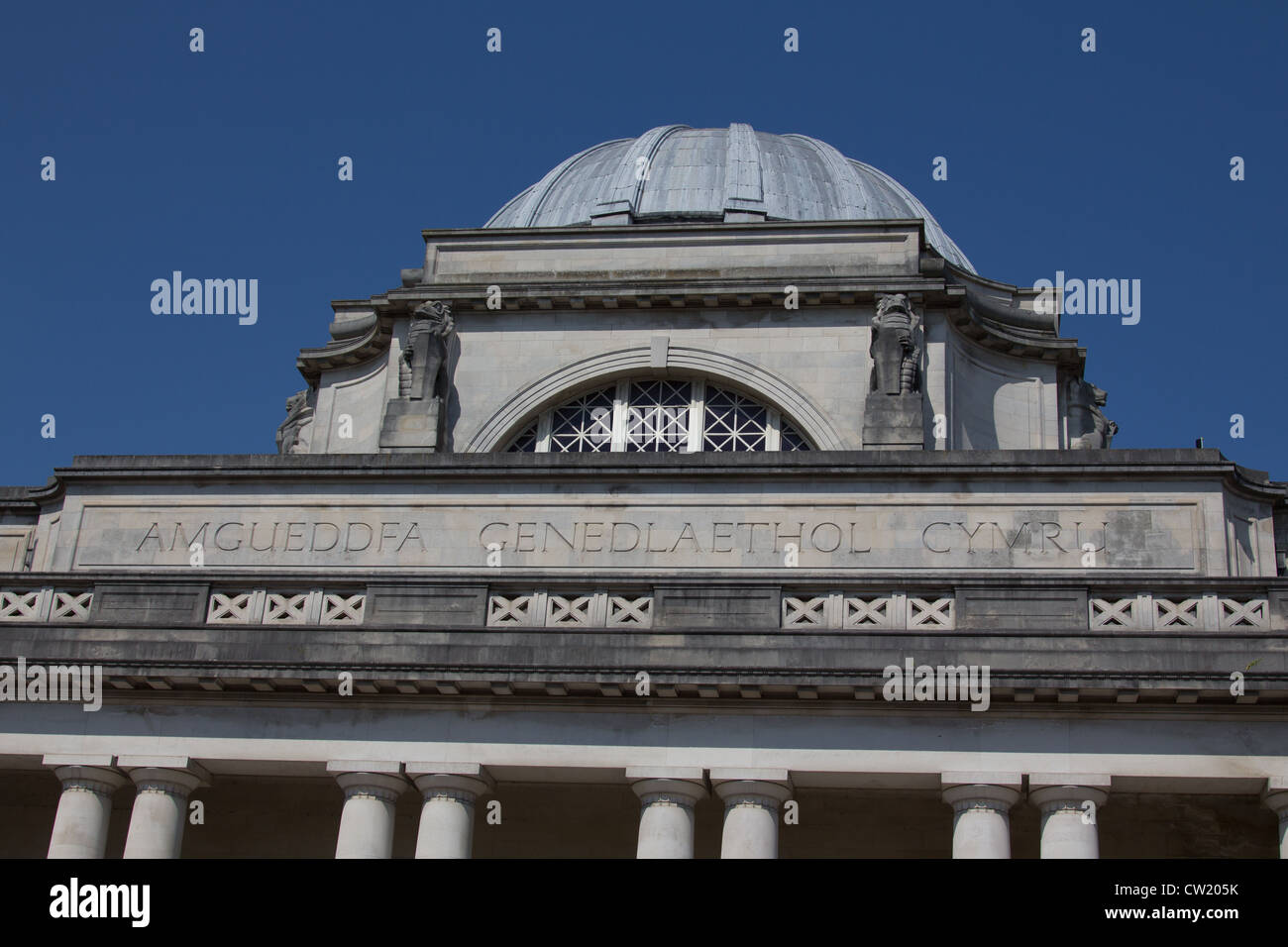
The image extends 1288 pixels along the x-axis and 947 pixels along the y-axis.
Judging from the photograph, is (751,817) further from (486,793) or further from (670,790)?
(486,793)

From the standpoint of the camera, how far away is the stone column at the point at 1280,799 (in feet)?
75.6

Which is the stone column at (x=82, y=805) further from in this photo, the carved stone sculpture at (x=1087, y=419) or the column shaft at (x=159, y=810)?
the carved stone sculpture at (x=1087, y=419)

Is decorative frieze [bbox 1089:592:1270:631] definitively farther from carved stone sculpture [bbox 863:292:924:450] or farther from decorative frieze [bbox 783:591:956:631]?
carved stone sculpture [bbox 863:292:924:450]

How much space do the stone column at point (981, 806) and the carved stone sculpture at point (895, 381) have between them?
11.2 m

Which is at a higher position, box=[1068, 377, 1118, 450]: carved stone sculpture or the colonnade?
box=[1068, 377, 1118, 450]: carved stone sculpture

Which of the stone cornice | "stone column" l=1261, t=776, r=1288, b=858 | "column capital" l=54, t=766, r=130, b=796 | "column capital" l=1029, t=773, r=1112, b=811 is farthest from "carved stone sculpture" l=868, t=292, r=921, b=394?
"column capital" l=54, t=766, r=130, b=796

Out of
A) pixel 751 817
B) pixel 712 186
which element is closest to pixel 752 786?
pixel 751 817

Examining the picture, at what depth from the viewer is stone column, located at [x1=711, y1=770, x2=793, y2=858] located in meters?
23.8

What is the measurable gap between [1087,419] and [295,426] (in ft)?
56.5

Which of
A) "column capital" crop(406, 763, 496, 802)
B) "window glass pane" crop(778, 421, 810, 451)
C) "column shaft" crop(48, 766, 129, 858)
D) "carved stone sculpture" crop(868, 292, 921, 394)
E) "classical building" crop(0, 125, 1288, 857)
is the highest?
"carved stone sculpture" crop(868, 292, 921, 394)

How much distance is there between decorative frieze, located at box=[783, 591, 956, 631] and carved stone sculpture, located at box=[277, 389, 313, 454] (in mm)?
18010

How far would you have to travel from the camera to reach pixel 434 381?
36281mm

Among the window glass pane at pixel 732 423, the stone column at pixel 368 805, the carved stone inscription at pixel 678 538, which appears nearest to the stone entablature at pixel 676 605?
the stone column at pixel 368 805
